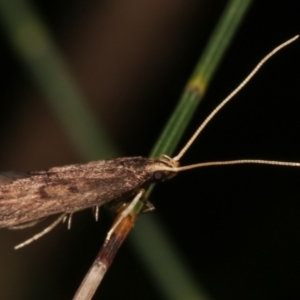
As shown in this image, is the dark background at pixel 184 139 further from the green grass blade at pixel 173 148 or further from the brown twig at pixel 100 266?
the brown twig at pixel 100 266

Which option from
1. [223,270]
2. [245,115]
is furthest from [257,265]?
[245,115]

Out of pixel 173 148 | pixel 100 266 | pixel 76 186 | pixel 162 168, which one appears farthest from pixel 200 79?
pixel 100 266

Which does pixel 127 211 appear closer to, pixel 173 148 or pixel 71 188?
pixel 173 148

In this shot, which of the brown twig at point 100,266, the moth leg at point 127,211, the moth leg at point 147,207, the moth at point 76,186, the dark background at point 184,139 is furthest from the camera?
the dark background at point 184,139

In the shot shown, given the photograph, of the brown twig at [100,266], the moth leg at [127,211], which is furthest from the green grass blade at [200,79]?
the brown twig at [100,266]

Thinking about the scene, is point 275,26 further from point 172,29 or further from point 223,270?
point 223,270

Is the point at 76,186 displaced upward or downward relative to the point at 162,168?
upward
